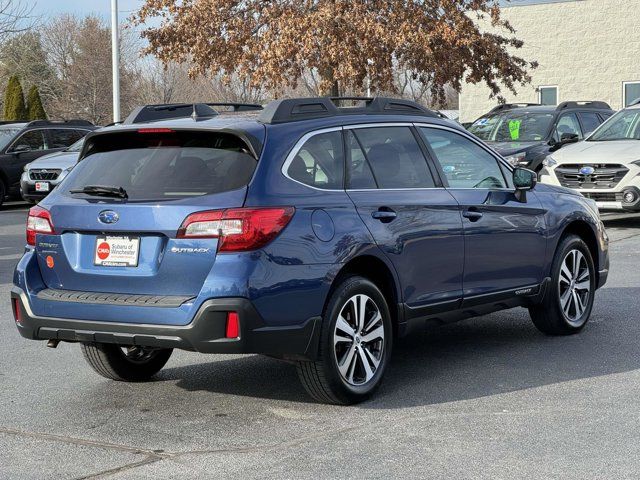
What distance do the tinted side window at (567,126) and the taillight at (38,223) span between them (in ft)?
47.7

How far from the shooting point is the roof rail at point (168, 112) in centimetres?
684

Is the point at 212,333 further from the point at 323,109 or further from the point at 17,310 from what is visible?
the point at 323,109

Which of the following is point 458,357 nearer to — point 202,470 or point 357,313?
point 357,313

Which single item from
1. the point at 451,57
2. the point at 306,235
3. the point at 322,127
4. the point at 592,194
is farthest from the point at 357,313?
the point at 451,57

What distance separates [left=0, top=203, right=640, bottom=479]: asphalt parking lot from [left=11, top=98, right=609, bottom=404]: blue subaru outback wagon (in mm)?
347

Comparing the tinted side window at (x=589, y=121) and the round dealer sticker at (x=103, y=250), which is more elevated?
the tinted side window at (x=589, y=121)

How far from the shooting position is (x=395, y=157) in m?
7.03

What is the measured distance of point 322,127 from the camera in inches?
260

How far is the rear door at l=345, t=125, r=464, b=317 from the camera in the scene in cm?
664

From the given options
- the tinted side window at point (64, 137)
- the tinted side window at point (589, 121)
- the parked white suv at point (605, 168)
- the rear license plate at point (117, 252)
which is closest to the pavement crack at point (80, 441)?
the rear license plate at point (117, 252)

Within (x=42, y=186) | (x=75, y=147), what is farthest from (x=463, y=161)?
(x=75, y=147)

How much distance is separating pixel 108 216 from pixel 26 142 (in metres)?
18.3

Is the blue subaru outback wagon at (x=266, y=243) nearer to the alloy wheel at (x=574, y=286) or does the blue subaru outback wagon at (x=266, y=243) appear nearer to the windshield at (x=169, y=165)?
the windshield at (x=169, y=165)

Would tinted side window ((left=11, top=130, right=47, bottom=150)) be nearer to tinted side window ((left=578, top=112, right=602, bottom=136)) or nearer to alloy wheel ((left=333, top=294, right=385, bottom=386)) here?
tinted side window ((left=578, top=112, right=602, bottom=136))
